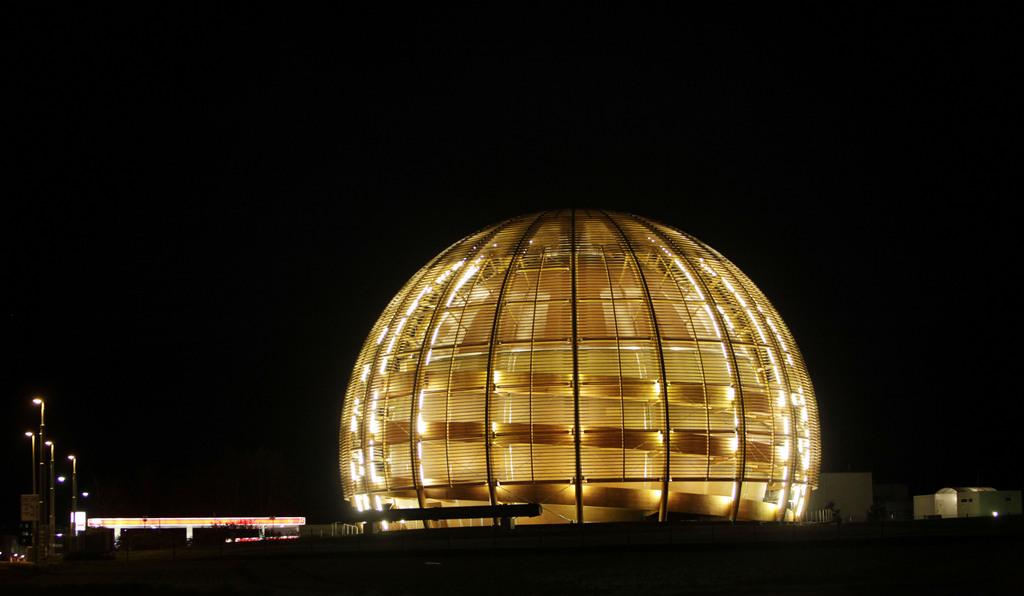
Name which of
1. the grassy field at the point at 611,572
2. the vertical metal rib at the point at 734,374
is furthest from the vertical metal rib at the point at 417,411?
the vertical metal rib at the point at 734,374

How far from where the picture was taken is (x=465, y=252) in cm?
4866

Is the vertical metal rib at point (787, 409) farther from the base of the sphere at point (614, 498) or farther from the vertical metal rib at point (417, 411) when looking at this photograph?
the vertical metal rib at point (417, 411)

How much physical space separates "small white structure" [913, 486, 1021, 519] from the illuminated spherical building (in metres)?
12.9

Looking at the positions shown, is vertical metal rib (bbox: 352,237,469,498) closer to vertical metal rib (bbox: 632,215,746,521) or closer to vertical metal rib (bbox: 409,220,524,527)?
vertical metal rib (bbox: 409,220,524,527)

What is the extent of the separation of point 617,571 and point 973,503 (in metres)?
30.6

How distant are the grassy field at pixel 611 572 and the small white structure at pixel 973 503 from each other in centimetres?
2232

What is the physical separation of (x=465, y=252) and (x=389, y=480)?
25.4 ft

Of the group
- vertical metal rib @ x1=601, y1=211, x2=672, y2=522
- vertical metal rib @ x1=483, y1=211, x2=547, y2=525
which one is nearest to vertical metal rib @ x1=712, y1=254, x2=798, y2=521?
vertical metal rib @ x1=601, y1=211, x2=672, y2=522

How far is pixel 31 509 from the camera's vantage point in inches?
2002

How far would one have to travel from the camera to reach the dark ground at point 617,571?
30.3m

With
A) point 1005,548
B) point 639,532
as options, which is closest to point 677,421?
point 639,532

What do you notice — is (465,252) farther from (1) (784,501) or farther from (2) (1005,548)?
(2) (1005,548)

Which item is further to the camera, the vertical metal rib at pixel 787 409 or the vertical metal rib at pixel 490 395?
the vertical metal rib at pixel 787 409

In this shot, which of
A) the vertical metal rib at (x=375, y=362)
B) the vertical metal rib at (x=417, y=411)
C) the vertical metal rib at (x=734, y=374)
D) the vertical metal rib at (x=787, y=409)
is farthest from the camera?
the vertical metal rib at (x=375, y=362)
